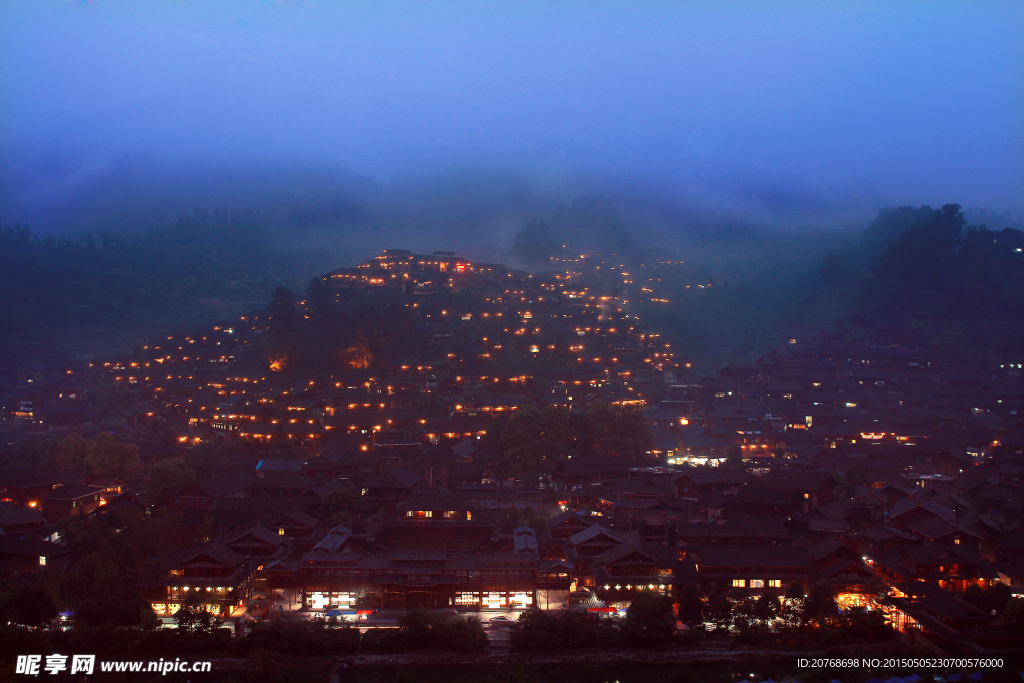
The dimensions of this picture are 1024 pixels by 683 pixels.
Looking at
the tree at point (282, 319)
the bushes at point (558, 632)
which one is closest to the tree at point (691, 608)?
the bushes at point (558, 632)

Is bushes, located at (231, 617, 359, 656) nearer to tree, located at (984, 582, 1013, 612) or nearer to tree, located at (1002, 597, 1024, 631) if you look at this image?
tree, located at (1002, 597, 1024, 631)

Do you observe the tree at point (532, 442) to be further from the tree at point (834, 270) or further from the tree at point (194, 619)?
the tree at point (834, 270)

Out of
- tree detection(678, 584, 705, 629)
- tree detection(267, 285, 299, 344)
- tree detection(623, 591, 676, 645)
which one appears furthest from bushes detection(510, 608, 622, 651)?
tree detection(267, 285, 299, 344)

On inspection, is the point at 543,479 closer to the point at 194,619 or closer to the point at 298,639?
the point at 298,639

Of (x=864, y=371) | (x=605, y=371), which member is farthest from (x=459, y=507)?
(x=864, y=371)

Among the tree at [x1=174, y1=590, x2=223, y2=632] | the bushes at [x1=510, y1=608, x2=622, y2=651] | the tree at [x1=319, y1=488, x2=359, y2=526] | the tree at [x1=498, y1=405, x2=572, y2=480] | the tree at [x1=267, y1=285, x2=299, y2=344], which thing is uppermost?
the tree at [x1=267, y1=285, x2=299, y2=344]

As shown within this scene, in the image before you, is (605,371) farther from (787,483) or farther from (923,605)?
(923,605)
